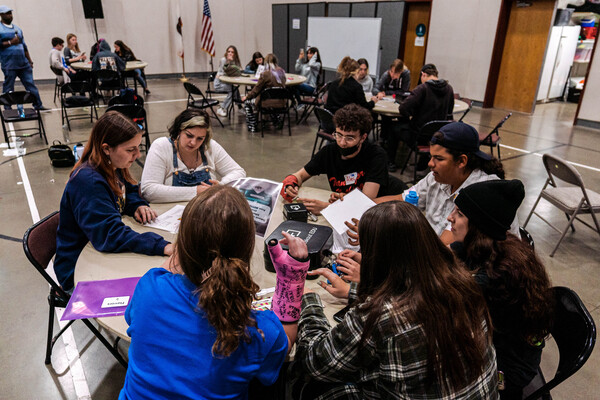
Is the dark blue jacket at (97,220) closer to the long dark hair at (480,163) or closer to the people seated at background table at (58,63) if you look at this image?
the long dark hair at (480,163)

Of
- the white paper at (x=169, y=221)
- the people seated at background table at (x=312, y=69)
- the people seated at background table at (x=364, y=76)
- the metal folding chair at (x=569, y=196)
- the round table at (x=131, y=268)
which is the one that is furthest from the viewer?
the people seated at background table at (x=312, y=69)

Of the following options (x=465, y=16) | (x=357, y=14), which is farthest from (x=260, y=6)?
(x=465, y=16)

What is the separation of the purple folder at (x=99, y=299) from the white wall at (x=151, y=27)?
1219cm

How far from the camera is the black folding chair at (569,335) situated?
137 cm

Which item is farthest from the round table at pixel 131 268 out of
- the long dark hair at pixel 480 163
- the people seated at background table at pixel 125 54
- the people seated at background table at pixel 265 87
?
the people seated at background table at pixel 125 54

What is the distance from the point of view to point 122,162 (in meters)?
2.05

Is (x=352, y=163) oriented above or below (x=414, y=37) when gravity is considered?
below

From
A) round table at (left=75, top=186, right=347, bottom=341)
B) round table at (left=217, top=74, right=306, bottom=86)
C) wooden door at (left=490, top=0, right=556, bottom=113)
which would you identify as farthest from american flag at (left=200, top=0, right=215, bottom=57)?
round table at (left=75, top=186, right=347, bottom=341)

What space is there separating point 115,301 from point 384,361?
3.32 feet

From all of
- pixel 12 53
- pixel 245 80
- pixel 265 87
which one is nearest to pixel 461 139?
pixel 265 87

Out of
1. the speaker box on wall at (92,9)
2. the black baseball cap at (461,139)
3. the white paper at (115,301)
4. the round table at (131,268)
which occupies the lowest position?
the round table at (131,268)

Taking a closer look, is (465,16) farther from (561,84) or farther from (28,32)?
(28,32)

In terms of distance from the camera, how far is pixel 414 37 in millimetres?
10172

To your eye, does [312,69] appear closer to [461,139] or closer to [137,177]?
[137,177]
